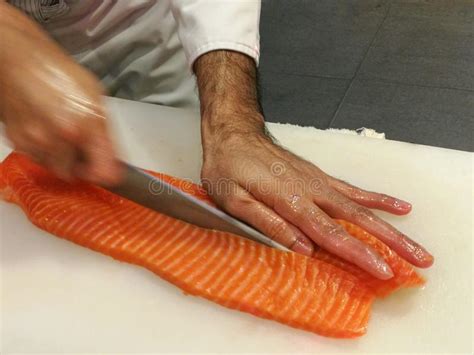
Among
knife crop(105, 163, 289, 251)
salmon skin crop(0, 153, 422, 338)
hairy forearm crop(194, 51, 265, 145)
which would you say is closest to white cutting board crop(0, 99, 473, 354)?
salmon skin crop(0, 153, 422, 338)

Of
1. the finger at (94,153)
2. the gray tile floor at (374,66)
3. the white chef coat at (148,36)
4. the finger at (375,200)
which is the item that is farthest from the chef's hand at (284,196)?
the gray tile floor at (374,66)

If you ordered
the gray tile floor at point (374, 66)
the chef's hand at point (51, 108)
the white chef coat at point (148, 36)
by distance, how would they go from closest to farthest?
the chef's hand at point (51, 108) < the white chef coat at point (148, 36) < the gray tile floor at point (374, 66)

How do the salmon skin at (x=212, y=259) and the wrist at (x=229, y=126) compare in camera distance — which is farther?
the wrist at (x=229, y=126)

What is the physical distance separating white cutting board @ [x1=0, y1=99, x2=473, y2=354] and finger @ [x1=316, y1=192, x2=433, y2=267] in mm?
66

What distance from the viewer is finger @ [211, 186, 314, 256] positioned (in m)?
1.26

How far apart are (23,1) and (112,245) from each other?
31.3 inches

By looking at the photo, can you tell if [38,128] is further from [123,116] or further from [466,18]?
[466,18]

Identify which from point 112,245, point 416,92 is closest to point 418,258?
point 112,245

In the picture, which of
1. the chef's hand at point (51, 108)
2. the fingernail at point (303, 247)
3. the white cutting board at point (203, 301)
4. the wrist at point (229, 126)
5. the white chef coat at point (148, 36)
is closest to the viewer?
the chef's hand at point (51, 108)

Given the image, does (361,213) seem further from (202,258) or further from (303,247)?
(202,258)

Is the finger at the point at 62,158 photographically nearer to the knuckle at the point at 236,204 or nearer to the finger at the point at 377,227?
the knuckle at the point at 236,204

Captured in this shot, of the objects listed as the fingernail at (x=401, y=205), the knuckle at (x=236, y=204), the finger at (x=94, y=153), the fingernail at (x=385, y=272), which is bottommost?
the fingernail at (x=385, y=272)

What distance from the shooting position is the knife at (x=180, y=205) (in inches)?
48.1

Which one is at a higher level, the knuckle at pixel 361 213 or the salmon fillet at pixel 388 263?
the knuckle at pixel 361 213
